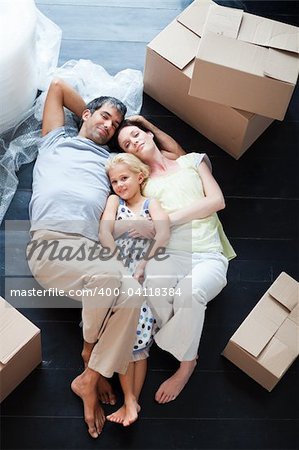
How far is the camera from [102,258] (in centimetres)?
219

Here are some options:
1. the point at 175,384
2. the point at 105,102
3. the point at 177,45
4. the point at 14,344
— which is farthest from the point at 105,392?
the point at 177,45

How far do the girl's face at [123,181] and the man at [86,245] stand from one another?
3 cm

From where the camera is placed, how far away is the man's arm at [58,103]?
247 centimetres

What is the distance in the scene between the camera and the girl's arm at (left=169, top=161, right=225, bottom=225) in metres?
2.31

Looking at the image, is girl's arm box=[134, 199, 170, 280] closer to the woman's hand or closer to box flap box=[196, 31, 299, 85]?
the woman's hand

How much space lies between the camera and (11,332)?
2.05m

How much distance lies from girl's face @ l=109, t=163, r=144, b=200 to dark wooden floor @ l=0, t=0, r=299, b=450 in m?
0.39

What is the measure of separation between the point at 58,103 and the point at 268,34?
794mm

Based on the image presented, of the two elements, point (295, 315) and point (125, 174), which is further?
point (125, 174)

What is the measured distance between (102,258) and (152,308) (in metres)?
0.23

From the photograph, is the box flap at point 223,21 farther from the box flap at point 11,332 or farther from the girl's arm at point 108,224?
the box flap at point 11,332

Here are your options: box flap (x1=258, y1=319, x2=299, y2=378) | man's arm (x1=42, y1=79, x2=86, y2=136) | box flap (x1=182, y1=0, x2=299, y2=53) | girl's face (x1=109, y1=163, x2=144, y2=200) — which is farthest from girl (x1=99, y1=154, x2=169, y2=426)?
box flap (x1=182, y1=0, x2=299, y2=53)

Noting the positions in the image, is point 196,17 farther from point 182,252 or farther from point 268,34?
point 182,252

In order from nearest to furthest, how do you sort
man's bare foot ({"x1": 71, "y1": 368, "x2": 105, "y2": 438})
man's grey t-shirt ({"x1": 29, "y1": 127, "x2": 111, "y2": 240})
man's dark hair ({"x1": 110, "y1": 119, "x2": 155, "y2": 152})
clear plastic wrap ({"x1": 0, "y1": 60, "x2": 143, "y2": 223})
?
man's bare foot ({"x1": 71, "y1": 368, "x2": 105, "y2": 438}) < man's grey t-shirt ({"x1": 29, "y1": 127, "x2": 111, "y2": 240}) < man's dark hair ({"x1": 110, "y1": 119, "x2": 155, "y2": 152}) < clear plastic wrap ({"x1": 0, "y1": 60, "x2": 143, "y2": 223})
